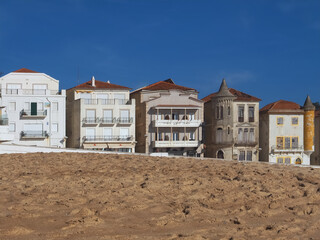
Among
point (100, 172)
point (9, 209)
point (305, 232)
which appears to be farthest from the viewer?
point (100, 172)

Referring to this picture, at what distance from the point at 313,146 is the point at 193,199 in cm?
4910

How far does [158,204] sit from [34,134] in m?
42.1

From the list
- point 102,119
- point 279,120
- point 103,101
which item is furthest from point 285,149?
point 103,101

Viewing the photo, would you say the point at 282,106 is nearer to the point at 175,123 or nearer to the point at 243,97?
the point at 243,97

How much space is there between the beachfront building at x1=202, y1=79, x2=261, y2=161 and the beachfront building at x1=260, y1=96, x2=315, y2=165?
1.82 metres

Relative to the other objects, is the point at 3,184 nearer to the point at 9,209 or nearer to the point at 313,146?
the point at 9,209

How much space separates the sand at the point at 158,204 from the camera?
9.92 meters

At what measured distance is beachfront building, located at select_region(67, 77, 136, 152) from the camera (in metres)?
53.8

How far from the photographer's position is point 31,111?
5272cm

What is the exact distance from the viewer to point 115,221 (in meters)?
10.9

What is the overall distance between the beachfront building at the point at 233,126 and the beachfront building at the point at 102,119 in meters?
10.0

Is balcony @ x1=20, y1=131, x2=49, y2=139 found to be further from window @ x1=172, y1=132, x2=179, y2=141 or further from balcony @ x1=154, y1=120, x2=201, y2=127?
window @ x1=172, y1=132, x2=179, y2=141

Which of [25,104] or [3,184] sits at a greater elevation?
[25,104]

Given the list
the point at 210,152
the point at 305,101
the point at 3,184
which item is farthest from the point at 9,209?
the point at 305,101
